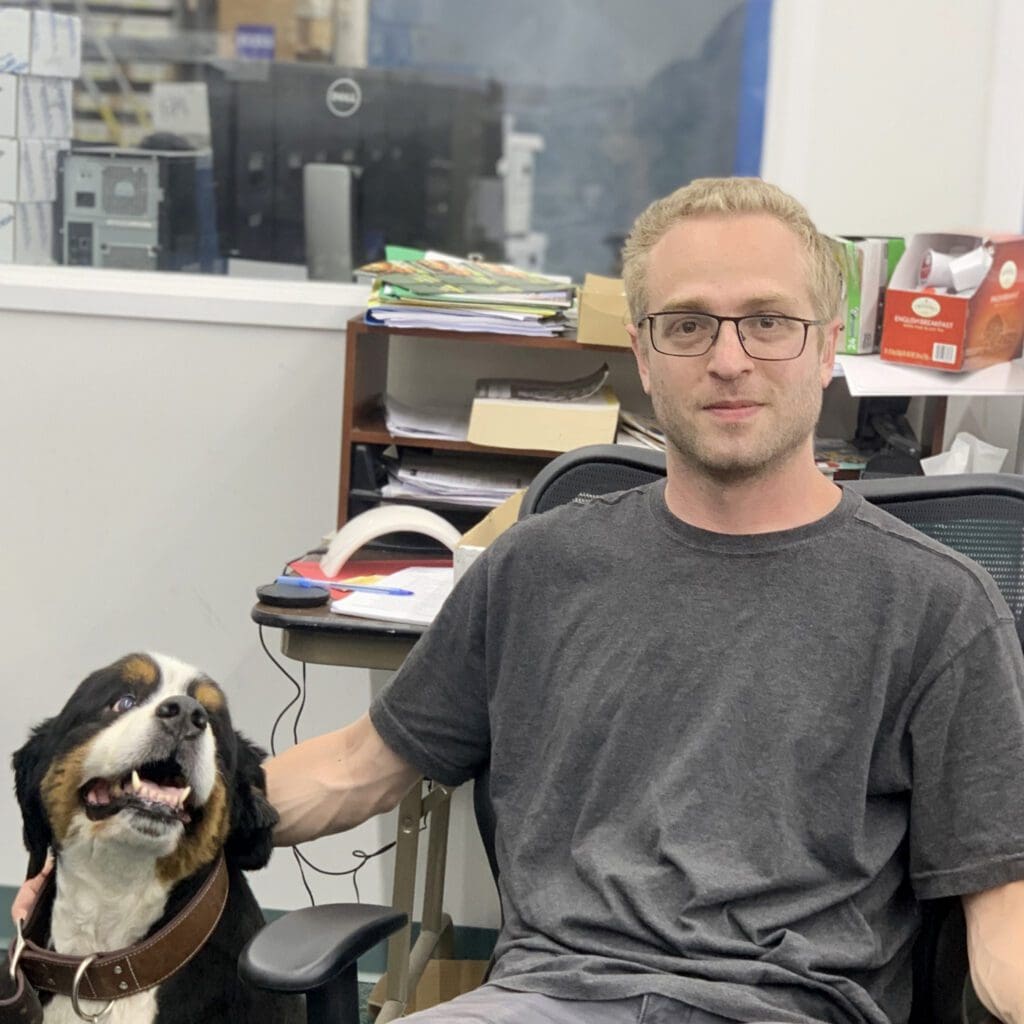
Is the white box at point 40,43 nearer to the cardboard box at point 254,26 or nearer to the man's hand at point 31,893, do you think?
the cardboard box at point 254,26

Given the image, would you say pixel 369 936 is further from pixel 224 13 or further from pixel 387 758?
pixel 224 13

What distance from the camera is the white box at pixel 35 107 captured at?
2.84 m

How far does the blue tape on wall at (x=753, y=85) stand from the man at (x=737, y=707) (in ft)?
4.17

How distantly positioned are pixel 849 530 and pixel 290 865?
5.51 feet

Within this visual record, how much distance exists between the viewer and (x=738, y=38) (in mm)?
2742

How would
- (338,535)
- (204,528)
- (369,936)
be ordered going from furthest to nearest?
(204,528) < (338,535) < (369,936)

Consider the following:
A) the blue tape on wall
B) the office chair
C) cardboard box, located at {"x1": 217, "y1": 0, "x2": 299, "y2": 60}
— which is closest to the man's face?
the office chair

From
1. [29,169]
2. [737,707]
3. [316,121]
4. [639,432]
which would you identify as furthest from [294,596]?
[29,169]

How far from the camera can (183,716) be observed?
1.59 m

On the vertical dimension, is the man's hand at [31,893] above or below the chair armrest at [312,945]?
below

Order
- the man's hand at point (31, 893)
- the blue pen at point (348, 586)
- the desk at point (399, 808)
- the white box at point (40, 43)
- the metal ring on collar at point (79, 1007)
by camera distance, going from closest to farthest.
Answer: the metal ring on collar at point (79, 1007) → the man's hand at point (31, 893) → the desk at point (399, 808) → the blue pen at point (348, 586) → the white box at point (40, 43)

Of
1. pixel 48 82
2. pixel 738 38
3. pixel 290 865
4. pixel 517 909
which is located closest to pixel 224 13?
pixel 48 82

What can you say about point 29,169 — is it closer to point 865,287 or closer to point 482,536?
point 482,536

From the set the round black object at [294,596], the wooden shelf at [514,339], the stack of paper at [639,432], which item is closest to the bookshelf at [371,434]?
the wooden shelf at [514,339]
